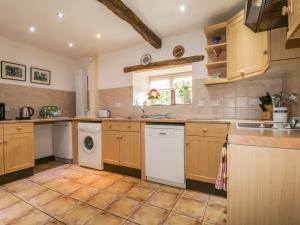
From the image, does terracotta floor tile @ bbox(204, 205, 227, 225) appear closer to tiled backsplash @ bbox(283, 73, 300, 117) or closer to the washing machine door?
tiled backsplash @ bbox(283, 73, 300, 117)

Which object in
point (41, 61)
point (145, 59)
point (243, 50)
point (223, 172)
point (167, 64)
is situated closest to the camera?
point (223, 172)

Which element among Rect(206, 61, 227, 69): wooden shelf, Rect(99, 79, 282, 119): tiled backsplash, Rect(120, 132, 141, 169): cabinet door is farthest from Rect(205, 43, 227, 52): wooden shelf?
Rect(120, 132, 141, 169): cabinet door

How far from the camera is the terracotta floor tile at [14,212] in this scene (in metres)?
1.58

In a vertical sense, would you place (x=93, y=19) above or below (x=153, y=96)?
above

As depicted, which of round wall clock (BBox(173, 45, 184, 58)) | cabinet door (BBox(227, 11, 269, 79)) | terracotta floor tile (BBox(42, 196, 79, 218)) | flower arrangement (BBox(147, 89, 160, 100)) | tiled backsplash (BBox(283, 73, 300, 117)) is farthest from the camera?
flower arrangement (BBox(147, 89, 160, 100))

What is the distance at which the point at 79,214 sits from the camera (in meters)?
1.65

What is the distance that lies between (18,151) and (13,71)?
1461 millimetres

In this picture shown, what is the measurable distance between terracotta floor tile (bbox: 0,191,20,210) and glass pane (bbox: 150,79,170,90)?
283 cm

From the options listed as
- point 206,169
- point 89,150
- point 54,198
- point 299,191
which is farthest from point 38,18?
point 299,191

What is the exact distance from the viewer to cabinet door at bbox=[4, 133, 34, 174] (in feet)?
7.75

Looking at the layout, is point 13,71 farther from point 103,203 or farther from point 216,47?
point 216,47

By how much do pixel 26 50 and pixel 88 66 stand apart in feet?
3.82

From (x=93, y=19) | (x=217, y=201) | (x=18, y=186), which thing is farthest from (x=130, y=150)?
(x=93, y=19)

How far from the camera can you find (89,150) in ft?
9.67
